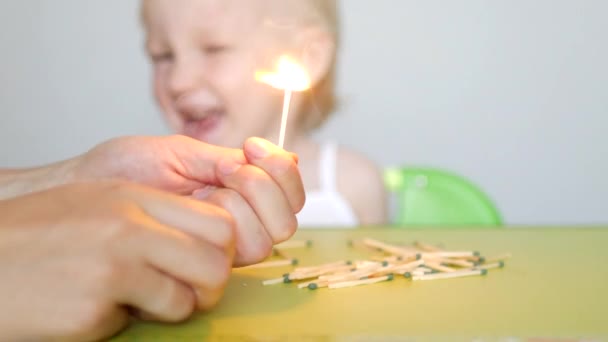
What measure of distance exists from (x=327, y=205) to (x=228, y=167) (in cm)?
92

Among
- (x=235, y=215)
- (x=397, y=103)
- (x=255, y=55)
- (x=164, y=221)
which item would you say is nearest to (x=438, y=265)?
(x=235, y=215)

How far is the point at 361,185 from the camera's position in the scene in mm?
1653

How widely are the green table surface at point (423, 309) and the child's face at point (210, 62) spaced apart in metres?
0.74

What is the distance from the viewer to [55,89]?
2.12m

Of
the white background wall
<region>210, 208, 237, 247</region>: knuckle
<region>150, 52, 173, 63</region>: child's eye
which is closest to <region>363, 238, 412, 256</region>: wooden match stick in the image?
<region>210, 208, 237, 247</region>: knuckle

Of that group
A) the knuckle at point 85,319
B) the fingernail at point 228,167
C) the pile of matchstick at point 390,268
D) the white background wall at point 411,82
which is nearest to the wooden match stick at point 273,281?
the pile of matchstick at point 390,268

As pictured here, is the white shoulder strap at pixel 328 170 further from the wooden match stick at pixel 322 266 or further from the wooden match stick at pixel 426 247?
the wooden match stick at pixel 322 266

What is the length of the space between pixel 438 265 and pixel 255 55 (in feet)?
2.89

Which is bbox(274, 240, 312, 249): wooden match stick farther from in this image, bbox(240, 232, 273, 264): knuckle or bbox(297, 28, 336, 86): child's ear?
bbox(297, 28, 336, 86): child's ear

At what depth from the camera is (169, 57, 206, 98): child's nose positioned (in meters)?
1.44

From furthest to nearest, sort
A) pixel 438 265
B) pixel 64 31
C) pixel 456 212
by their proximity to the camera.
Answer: pixel 64 31
pixel 456 212
pixel 438 265

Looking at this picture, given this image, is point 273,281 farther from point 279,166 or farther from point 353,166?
point 353,166

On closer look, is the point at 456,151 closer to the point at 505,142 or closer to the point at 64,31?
the point at 505,142

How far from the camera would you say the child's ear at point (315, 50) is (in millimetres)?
1569
